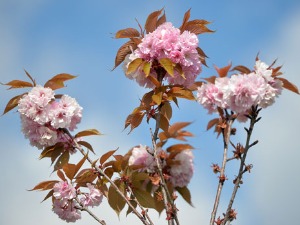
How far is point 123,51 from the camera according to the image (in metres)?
2.98

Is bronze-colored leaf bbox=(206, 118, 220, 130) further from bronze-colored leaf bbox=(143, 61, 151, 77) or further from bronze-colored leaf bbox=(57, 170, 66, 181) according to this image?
bronze-colored leaf bbox=(57, 170, 66, 181)

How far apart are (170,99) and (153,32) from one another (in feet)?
1.51

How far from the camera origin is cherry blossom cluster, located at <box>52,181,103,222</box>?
111 inches

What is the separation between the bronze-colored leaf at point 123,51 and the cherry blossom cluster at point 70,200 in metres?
0.84

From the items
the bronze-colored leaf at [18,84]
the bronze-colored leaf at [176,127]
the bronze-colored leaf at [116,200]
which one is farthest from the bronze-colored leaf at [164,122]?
the bronze-colored leaf at [18,84]

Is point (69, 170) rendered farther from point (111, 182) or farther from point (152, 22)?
point (152, 22)

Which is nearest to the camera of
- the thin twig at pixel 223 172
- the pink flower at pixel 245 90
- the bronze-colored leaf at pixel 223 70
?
the pink flower at pixel 245 90

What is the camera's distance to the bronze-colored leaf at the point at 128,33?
287cm

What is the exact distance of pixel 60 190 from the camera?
2814mm

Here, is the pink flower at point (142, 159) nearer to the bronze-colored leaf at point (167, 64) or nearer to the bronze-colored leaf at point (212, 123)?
the bronze-colored leaf at point (212, 123)

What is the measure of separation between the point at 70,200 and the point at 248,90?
134cm

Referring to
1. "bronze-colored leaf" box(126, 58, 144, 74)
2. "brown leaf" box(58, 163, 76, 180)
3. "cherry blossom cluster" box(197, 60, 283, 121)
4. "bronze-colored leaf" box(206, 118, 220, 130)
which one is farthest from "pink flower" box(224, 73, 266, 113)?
"brown leaf" box(58, 163, 76, 180)

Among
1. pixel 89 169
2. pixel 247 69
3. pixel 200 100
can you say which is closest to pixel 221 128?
Answer: pixel 200 100

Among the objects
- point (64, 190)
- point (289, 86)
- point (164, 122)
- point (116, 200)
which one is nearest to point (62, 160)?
point (64, 190)
